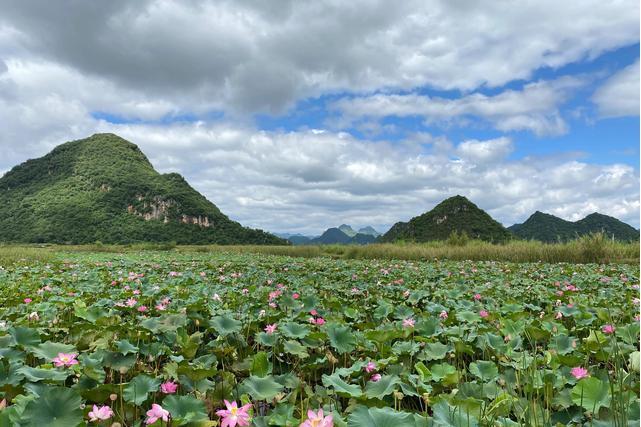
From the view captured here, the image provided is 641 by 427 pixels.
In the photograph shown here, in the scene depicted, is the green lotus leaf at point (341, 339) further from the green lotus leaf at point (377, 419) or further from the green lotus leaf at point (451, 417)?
the green lotus leaf at point (377, 419)

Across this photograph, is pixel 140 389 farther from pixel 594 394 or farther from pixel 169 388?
pixel 594 394

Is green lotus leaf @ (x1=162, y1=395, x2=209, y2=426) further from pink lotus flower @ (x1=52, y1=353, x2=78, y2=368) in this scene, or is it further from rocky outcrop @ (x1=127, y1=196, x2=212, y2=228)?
rocky outcrop @ (x1=127, y1=196, x2=212, y2=228)

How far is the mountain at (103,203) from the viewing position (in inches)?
3081

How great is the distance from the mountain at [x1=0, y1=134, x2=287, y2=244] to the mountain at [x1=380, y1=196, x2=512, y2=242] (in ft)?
89.1

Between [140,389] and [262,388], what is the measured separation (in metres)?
0.53

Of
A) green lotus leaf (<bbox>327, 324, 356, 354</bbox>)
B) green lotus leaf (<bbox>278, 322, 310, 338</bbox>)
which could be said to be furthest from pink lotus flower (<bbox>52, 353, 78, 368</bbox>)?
green lotus leaf (<bbox>327, 324, 356, 354</bbox>)

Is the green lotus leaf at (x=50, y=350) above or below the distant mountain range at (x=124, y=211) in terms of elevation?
below

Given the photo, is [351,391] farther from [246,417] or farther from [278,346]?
[278,346]

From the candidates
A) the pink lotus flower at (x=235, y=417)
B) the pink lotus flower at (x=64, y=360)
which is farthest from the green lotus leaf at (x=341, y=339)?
the pink lotus flower at (x=64, y=360)

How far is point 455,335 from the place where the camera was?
2.88 meters

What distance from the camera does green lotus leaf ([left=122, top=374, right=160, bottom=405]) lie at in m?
1.80

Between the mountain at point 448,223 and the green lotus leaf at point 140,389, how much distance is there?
54159 mm

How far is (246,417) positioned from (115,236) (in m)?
83.4

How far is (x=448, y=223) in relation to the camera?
5738cm
